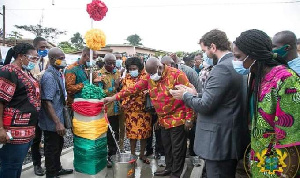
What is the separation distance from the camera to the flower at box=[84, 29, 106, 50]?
3.66 metres

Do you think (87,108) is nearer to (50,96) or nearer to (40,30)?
(50,96)

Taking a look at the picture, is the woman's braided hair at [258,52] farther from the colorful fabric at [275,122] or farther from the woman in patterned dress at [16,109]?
the woman in patterned dress at [16,109]

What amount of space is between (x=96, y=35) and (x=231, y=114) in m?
2.33

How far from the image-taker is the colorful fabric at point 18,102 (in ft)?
8.78

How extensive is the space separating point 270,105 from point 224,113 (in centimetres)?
64

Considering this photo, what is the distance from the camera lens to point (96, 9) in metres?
3.67

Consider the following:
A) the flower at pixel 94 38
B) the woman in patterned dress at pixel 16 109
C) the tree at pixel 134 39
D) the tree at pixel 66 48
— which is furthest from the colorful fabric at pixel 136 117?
the tree at pixel 134 39

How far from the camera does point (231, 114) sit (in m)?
2.32

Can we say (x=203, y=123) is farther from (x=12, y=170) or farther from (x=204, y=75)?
(x=204, y=75)

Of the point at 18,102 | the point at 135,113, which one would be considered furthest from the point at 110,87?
the point at 18,102

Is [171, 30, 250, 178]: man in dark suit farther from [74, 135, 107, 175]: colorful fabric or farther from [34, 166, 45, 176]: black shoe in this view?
[34, 166, 45, 176]: black shoe

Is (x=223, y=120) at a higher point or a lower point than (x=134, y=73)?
lower

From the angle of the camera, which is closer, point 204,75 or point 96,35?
point 96,35

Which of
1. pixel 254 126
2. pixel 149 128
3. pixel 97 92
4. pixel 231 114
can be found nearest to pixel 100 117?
pixel 97 92
